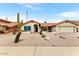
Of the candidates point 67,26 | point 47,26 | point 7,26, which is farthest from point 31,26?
point 67,26

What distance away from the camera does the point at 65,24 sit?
5.67 metres

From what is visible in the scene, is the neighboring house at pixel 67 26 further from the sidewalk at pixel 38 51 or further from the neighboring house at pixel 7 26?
the neighboring house at pixel 7 26

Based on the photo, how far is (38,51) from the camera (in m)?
5.62

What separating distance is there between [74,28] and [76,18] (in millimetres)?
142

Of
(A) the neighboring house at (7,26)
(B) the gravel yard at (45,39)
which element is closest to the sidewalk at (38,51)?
(B) the gravel yard at (45,39)

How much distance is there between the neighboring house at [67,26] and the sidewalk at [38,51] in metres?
0.24

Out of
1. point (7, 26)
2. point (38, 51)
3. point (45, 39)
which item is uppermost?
point (7, 26)

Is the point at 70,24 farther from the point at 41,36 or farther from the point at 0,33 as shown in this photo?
the point at 0,33

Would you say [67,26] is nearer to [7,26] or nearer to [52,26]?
[52,26]

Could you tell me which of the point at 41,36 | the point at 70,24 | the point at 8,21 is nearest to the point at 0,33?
the point at 8,21

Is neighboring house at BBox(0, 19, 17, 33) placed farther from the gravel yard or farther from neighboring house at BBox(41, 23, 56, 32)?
neighboring house at BBox(41, 23, 56, 32)

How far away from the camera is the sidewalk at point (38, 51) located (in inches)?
221

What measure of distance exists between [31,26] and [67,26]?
470 mm

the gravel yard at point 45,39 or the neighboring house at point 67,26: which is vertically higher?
the neighboring house at point 67,26
